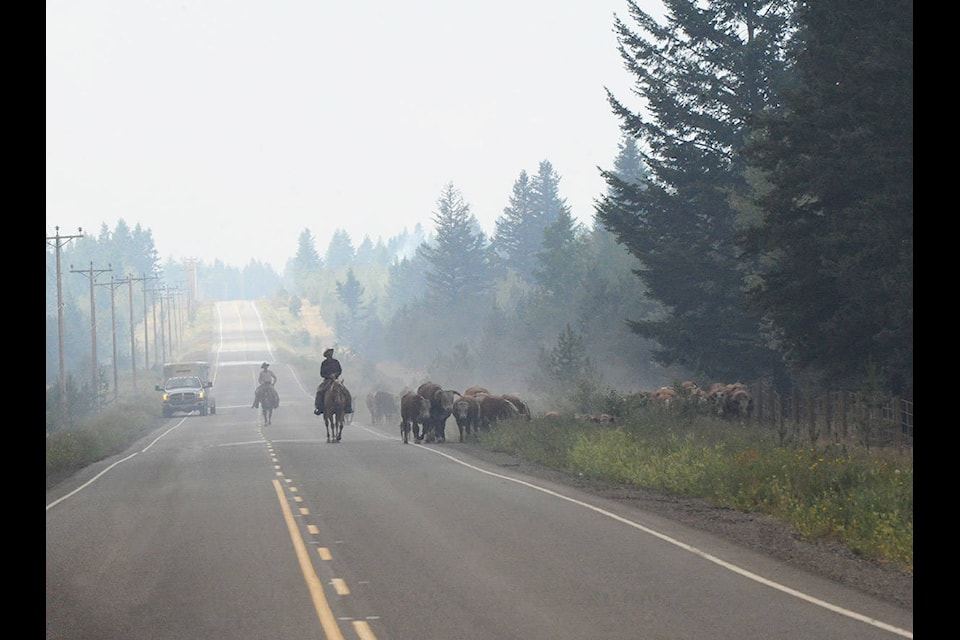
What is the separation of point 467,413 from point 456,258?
10905cm

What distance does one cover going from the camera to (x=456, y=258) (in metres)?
148

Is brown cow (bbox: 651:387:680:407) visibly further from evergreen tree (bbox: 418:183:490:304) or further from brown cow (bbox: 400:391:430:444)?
evergreen tree (bbox: 418:183:490:304)

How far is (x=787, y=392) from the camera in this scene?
4159 centimetres

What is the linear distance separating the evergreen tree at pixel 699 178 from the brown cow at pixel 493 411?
7838 mm

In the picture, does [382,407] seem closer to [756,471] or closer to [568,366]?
[568,366]

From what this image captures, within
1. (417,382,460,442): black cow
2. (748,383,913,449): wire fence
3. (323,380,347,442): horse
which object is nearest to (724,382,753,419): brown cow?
(748,383,913,449): wire fence

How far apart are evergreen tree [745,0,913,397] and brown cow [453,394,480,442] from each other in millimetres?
10989

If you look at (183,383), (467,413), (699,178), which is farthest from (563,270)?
(467,413)

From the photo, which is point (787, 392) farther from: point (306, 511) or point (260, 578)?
point (260, 578)

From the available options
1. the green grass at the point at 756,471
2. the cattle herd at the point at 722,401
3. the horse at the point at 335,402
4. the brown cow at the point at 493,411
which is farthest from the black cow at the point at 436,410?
the cattle herd at the point at 722,401

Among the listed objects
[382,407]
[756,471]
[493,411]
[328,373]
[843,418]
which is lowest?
[382,407]

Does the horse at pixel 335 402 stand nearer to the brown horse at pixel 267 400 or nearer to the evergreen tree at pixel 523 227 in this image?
the brown horse at pixel 267 400
